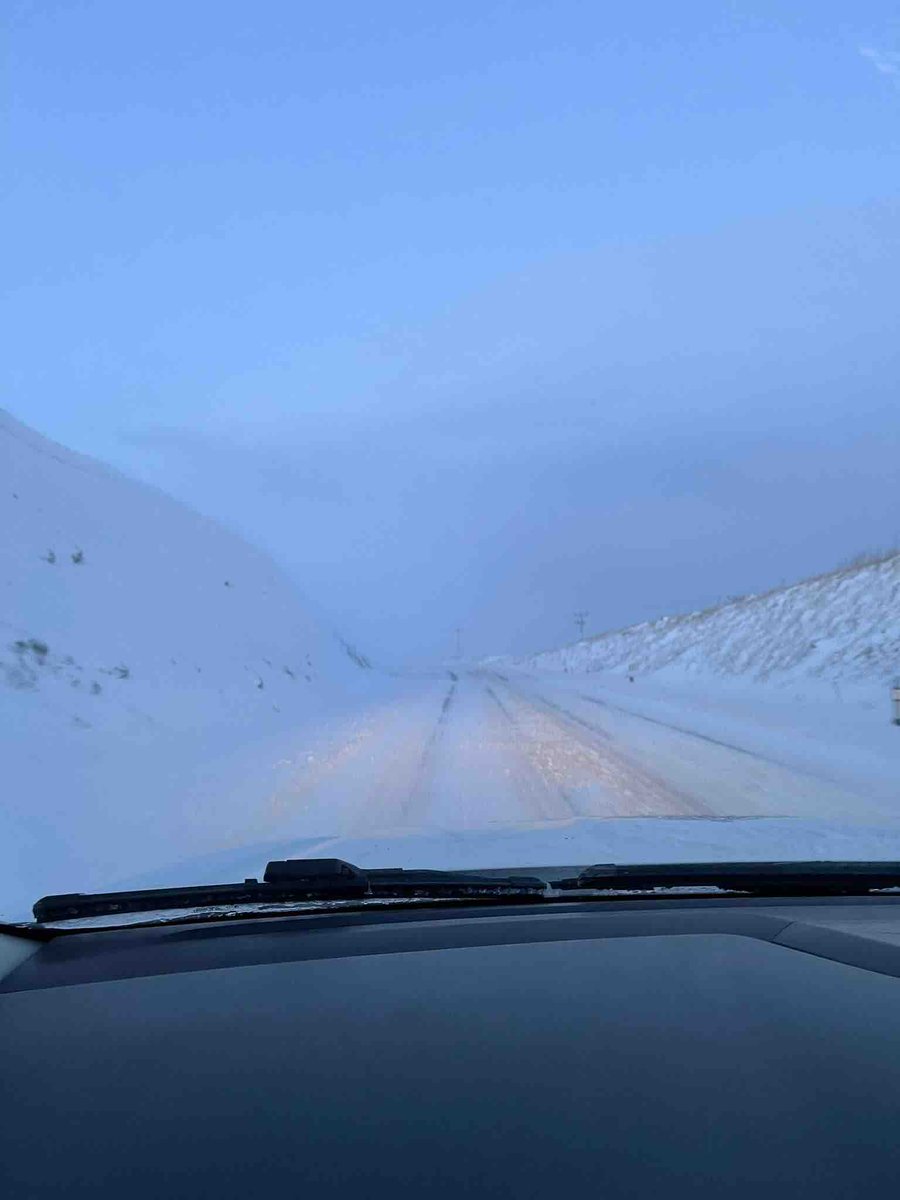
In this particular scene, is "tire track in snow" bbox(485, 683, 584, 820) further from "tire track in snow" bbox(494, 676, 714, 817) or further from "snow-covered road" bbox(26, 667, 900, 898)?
"tire track in snow" bbox(494, 676, 714, 817)

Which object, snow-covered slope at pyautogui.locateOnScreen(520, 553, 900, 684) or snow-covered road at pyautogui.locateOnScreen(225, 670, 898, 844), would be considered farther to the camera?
snow-covered slope at pyautogui.locateOnScreen(520, 553, 900, 684)

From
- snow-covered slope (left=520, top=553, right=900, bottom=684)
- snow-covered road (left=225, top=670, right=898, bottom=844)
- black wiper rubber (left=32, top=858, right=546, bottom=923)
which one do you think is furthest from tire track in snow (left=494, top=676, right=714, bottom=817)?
snow-covered slope (left=520, top=553, right=900, bottom=684)

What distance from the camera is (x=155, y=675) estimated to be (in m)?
15.8

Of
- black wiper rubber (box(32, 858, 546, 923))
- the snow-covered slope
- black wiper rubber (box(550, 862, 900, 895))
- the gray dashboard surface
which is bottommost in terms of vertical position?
the gray dashboard surface

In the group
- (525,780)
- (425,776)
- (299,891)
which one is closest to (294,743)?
(425,776)

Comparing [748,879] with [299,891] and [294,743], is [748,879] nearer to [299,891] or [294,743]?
[299,891]

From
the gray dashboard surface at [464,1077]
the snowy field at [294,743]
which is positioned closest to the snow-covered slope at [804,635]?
the snowy field at [294,743]

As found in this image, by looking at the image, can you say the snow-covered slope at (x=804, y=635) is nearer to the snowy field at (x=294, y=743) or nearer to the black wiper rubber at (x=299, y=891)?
the snowy field at (x=294, y=743)

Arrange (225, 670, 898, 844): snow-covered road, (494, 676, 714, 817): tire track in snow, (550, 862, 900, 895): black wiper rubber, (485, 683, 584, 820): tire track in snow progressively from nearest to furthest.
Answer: (550, 862, 900, 895): black wiper rubber → (225, 670, 898, 844): snow-covered road → (485, 683, 584, 820): tire track in snow → (494, 676, 714, 817): tire track in snow

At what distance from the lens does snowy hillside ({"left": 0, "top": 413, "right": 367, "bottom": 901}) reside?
8.73 metres

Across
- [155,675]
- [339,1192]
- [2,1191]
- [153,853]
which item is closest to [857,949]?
[339,1192]

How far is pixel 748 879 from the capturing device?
13.7 ft

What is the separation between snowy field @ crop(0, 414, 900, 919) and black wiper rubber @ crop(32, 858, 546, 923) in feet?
5.19

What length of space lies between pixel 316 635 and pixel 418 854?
26.7 m
